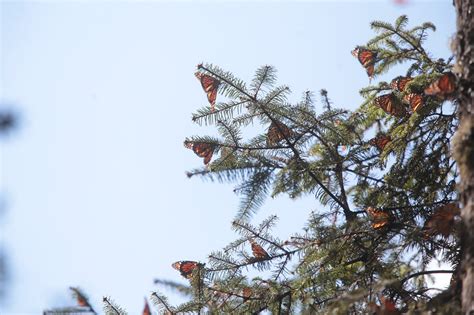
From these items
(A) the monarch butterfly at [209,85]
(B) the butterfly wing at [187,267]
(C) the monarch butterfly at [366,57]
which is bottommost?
(B) the butterfly wing at [187,267]

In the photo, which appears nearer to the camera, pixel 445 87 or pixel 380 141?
pixel 445 87

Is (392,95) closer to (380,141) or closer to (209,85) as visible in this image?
(380,141)

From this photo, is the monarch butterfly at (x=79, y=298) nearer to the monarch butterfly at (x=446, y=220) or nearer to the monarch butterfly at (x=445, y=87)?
the monarch butterfly at (x=446, y=220)

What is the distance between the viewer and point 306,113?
3383mm

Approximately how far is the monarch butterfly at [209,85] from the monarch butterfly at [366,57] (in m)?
1.72

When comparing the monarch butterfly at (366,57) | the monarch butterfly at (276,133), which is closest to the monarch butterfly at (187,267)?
the monarch butterfly at (276,133)

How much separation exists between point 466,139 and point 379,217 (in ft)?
4.01

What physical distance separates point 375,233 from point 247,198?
1059mm

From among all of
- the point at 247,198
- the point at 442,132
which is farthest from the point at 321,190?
the point at 442,132

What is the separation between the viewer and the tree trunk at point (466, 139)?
7.41 feet

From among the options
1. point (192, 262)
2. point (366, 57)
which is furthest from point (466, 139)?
point (366, 57)

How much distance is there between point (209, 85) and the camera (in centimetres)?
343

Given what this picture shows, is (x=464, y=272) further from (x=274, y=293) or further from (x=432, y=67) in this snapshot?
(x=432, y=67)

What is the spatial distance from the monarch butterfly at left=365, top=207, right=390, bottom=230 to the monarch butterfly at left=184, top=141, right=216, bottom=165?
122 centimetres
